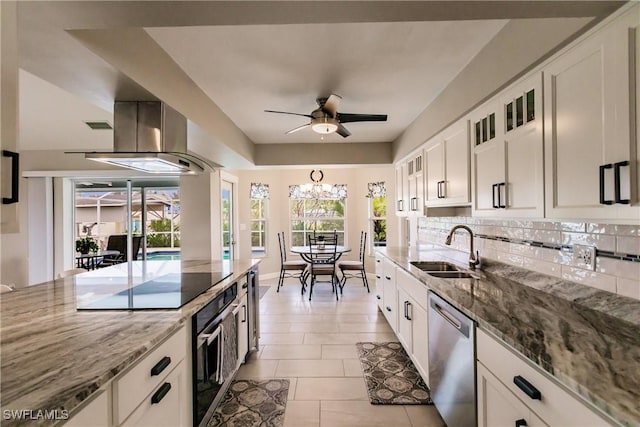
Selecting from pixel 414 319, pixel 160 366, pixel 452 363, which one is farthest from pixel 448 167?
pixel 160 366

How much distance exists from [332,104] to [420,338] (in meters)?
2.07

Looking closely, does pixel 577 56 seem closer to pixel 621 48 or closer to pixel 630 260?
pixel 621 48

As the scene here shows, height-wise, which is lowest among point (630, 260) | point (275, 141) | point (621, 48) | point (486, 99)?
point (630, 260)

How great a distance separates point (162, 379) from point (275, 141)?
141 inches

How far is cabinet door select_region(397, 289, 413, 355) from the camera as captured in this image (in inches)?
100.0

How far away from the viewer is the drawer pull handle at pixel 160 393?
3.85 ft

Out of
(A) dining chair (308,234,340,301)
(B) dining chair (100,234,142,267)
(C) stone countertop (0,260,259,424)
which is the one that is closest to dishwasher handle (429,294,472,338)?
(C) stone countertop (0,260,259,424)

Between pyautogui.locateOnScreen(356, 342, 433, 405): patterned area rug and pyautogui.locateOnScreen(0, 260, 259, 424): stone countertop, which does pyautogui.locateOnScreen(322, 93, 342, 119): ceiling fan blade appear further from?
pyautogui.locateOnScreen(356, 342, 433, 405): patterned area rug

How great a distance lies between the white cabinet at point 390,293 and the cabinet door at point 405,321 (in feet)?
0.45

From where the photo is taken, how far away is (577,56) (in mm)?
1213

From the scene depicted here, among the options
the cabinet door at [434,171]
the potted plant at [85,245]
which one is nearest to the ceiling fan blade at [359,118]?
the cabinet door at [434,171]

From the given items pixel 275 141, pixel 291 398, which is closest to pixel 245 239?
pixel 275 141

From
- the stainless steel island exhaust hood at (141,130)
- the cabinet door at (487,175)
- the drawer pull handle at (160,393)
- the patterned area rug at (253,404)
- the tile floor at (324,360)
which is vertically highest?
the stainless steel island exhaust hood at (141,130)

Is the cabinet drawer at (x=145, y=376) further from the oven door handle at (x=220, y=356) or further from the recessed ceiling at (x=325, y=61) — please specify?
the recessed ceiling at (x=325, y=61)
